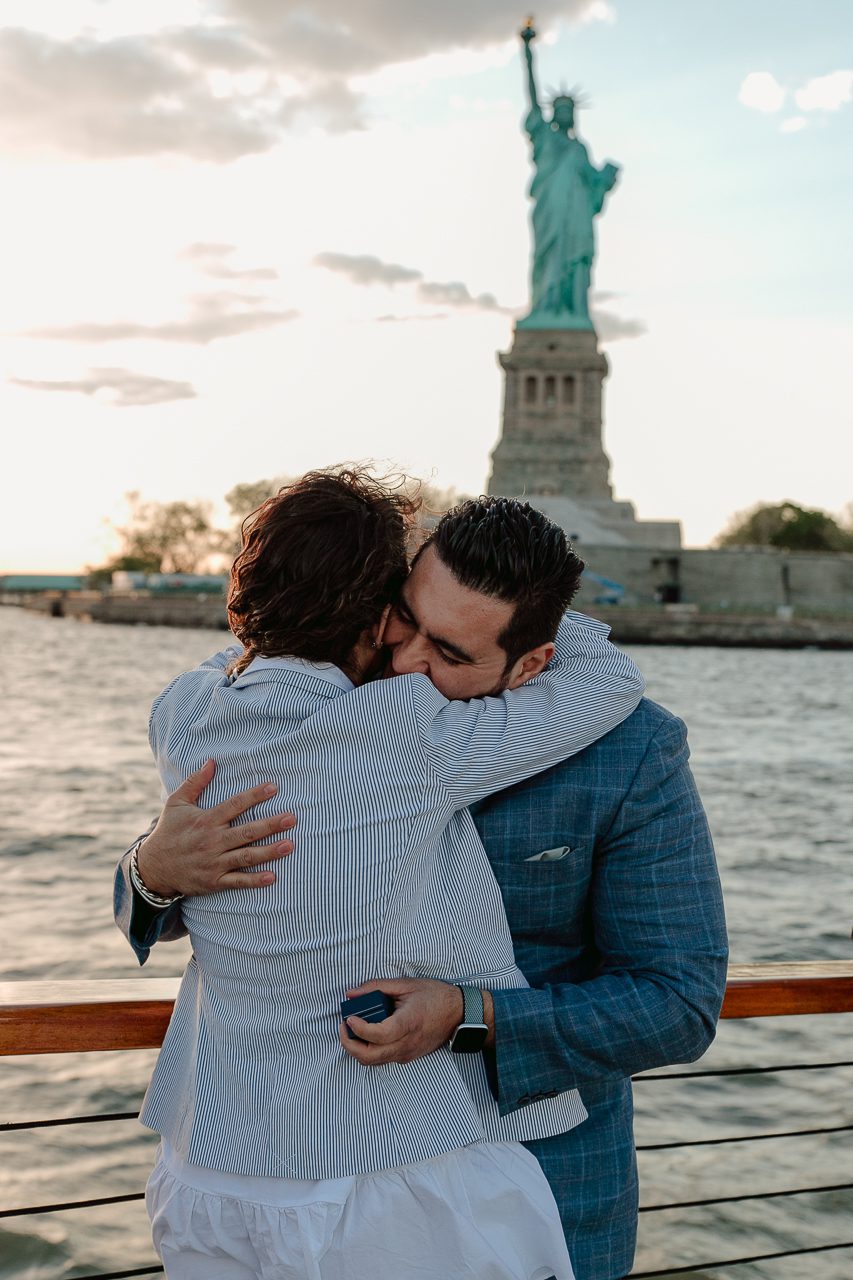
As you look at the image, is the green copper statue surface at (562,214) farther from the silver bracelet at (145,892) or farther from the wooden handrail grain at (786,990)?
the silver bracelet at (145,892)

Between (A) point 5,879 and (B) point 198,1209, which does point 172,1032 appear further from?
(A) point 5,879

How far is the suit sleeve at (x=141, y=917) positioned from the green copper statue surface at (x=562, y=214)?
39.7 metres

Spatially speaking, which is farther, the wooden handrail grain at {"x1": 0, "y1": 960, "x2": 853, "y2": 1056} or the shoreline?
the shoreline

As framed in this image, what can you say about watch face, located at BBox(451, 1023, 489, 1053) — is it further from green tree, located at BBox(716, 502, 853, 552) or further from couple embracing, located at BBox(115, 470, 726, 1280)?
green tree, located at BBox(716, 502, 853, 552)

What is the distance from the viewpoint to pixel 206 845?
1.26 m

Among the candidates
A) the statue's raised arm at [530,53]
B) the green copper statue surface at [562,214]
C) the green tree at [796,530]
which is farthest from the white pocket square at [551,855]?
the green tree at [796,530]

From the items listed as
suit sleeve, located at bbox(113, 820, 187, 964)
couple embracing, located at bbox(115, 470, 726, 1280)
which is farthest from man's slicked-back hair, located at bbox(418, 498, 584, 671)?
suit sleeve, located at bbox(113, 820, 187, 964)

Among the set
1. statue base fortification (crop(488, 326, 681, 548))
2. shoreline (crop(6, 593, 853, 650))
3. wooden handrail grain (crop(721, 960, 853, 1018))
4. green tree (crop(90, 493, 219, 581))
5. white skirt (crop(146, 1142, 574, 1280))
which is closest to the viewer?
white skirt (crop(146, 1142, 574, 1280))

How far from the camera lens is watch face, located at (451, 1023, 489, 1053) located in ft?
4.06

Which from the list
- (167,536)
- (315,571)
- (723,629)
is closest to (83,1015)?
(315,571)

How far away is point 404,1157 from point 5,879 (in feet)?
29.0

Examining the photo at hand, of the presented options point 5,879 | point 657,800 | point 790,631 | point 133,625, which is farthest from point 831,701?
point 133,625

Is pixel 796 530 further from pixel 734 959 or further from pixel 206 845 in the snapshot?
pixel 206 845

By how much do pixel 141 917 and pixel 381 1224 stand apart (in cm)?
43
